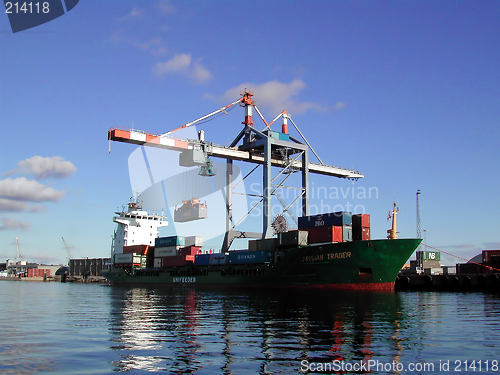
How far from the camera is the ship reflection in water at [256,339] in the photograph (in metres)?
11.3

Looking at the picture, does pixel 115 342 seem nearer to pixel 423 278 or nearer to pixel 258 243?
pixel 258 243

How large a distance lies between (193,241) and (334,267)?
25.7 metres

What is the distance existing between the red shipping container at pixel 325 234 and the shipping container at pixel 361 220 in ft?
6.90

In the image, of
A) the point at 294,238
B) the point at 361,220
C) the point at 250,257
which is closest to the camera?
the point at 361,220

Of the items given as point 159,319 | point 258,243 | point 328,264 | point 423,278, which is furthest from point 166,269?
point 159,319

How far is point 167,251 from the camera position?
6084cm

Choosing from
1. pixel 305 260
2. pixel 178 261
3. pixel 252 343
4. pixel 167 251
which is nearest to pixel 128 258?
pixel 167 251

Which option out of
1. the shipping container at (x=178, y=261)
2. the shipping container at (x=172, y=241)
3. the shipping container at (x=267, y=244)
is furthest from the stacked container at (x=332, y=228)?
the shipping container at (x=172, y=241)

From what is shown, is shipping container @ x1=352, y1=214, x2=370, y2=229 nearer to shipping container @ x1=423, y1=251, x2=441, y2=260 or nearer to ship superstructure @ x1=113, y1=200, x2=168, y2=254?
shipping container @ x1=423, y1=251, x2=441, y2=260

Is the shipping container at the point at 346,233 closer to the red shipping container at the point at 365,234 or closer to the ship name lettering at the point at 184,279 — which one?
the red shipping container at the point at 365,234

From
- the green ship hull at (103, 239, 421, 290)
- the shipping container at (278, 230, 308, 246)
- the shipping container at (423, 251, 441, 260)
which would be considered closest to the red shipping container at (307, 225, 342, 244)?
the shipping container at (278, 230, 308, 246)

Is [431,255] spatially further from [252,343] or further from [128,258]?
[252,343]

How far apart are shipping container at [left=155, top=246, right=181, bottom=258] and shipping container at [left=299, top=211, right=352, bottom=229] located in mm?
21652

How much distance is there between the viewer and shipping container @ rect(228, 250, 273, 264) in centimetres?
4591
